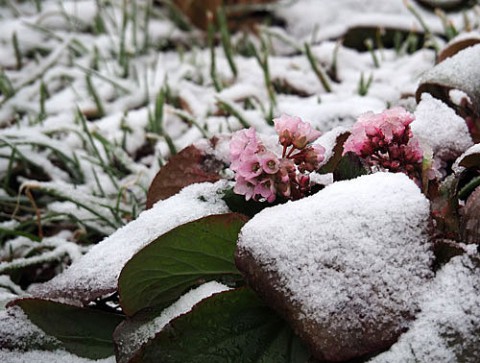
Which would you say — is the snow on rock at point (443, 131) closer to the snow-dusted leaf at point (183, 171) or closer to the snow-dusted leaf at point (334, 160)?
the snow-dusted leaf at point (334, 160)

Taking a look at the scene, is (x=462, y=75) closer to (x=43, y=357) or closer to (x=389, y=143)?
(x=389, y=143)

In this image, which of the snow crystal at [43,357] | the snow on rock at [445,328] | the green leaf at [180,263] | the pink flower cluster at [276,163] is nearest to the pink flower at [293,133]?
the pink flower cluster at [276,163]

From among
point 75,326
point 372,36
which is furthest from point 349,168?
point 372,36

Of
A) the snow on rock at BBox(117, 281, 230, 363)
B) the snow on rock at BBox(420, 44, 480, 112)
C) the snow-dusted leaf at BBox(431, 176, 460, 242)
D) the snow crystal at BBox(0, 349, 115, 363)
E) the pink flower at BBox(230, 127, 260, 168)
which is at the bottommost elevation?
the snow crystal at BBox(0, 349, 115, 363)

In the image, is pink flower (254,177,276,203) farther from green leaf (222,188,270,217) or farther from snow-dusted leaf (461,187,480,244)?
snow-dusted leaf (461,187,480,244)

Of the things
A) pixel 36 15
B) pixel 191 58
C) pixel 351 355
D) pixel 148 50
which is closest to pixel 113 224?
pixel 351 355

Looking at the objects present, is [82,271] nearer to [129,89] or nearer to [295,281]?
[295,281]

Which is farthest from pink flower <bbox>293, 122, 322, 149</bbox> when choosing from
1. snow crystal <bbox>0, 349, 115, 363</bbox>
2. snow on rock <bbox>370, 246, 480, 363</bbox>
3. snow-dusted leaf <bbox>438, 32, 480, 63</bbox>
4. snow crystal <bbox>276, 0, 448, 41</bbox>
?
snow crystal <bbox>276, 0, 448, 41</bbox>
